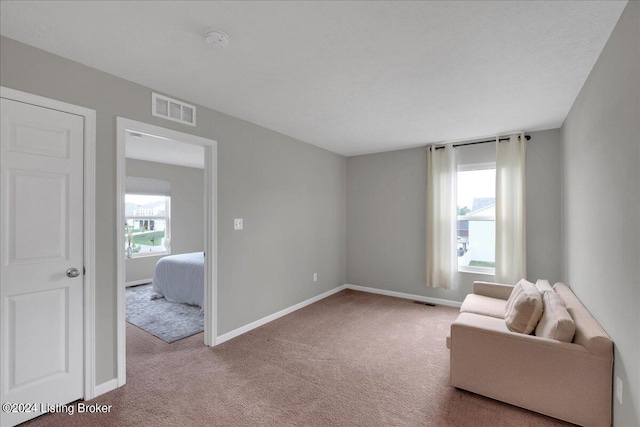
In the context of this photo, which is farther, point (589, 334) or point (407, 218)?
point (407, 218)

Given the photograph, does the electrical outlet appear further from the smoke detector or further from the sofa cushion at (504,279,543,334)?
the smoke detector

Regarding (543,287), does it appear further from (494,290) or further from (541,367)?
(541,367)

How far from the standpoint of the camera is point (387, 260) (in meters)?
5.06

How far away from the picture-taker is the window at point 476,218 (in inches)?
167

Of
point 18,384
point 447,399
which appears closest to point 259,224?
point 18,384

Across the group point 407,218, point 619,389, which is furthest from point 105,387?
point 407,218

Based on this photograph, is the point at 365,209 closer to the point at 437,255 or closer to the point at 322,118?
the point at 437,255

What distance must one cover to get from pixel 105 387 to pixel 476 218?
469cm

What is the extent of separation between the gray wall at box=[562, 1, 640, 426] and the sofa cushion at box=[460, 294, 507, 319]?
682mm

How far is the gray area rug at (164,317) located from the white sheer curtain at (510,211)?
13.3ft

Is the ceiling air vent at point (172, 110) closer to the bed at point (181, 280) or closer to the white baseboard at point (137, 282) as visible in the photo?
the bed at point (181, 280)

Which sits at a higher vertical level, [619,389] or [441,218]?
[441,218]

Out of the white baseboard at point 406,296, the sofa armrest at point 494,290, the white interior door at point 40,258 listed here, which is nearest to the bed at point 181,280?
the white interior door at point 40,258

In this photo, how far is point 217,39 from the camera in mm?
1819
